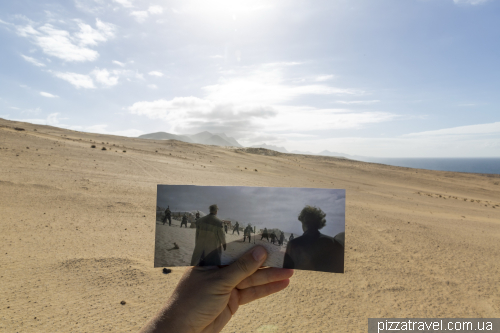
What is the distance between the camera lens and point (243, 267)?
2.22 m

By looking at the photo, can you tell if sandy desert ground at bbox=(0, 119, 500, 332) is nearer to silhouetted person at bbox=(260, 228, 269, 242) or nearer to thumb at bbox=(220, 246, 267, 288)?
thumb at bbox=(220, 246, 267, 288)

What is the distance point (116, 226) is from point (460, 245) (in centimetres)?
1072

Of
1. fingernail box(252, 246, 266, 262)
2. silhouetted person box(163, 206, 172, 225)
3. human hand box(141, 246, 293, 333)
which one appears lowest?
human hand box(141, 246, 293, 333)

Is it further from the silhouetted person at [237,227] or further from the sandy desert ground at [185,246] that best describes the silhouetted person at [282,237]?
the silhouetted person at [237,227]

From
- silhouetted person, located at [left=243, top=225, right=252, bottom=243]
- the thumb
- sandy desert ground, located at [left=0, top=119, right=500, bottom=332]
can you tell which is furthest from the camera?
sandy desert ground, located at [left=0, top=119, right=500, bottom=332]

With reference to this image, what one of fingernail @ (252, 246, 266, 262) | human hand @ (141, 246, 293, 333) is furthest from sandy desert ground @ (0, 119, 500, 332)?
fingernail @ (252, 246, 266, 262)

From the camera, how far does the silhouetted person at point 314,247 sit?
2307mm

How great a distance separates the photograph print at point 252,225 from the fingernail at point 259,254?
0.17 ft

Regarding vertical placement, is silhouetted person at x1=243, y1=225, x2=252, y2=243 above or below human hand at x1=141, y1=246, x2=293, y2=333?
above

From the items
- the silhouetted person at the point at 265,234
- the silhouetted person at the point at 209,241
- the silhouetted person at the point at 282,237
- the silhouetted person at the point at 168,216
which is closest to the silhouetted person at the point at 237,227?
the silhouetted person at the point at 209,241

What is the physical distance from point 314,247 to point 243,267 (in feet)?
2.13

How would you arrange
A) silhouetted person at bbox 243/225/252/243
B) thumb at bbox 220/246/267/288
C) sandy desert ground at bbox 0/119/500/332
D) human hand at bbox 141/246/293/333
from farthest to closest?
sandy desert ground at bbox 0/119/500/332 → silhouetted person at bbox 243/225/252/243 → thumb at bbox 220/246/267/288 → human hand at bbox 141/246/293/333

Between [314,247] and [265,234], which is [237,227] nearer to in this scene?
[265,234]

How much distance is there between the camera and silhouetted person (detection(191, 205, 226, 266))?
2285 mm
